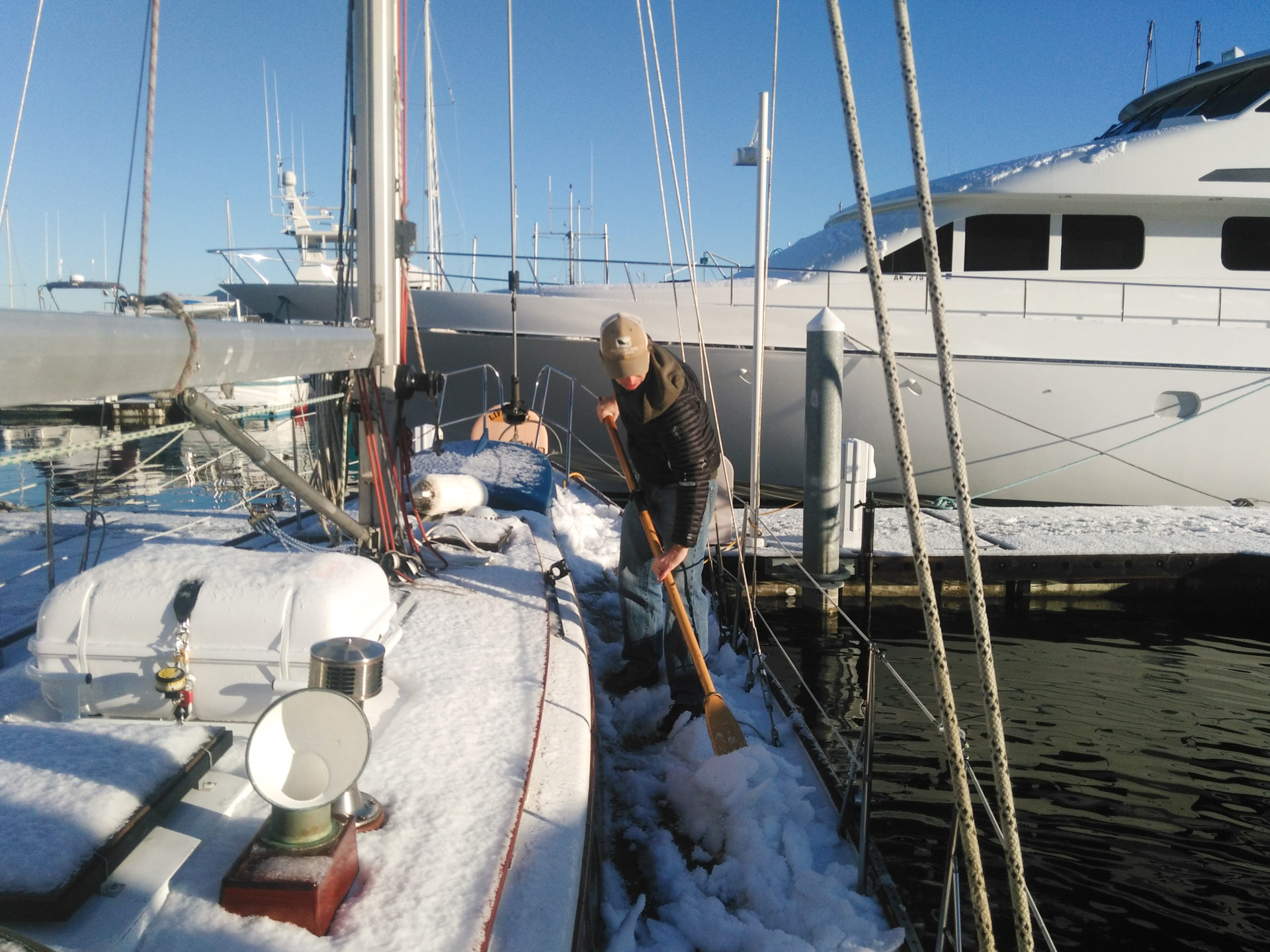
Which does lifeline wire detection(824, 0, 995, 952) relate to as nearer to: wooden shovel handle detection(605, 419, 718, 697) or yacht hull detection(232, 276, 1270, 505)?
wooden shovel handle detection(605, 419, 718, 697)

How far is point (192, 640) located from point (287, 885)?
2.78ft

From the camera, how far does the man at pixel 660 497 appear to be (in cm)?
322

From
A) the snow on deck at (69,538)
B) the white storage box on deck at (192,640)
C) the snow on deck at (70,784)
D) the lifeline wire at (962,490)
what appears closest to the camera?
the snow on deck at (70,784)

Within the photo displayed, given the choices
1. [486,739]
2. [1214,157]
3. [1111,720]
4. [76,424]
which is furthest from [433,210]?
[486,739]

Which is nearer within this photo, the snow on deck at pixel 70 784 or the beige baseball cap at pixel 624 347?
the snow on deck at pixel 70 784

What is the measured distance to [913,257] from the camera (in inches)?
421

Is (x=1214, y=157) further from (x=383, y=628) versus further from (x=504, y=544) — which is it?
(x=383, y=628)

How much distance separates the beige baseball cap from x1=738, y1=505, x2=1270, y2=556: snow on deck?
3.57 metres

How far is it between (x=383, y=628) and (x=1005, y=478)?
30.8ft

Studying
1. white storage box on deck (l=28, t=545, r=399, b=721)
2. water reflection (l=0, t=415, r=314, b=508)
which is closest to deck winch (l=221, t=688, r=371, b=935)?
white storage box on deck (l=28, t=545, r=399, b=721)

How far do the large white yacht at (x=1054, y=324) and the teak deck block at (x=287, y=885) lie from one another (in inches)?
340

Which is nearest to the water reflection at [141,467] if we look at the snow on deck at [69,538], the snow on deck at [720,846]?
the snow on deck at [69,538]

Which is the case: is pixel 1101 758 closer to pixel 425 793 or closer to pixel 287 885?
pixel 425 793

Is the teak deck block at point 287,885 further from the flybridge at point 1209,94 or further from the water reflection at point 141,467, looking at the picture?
the flybridge at point 1209,94
